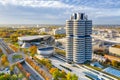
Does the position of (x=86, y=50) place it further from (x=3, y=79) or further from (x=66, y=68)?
(x=3, y=79)

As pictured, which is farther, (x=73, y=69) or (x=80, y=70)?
(x=73, y=69)

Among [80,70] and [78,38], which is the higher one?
[78,38]

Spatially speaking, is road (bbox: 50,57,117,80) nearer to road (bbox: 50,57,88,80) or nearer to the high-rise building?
road (bbox: 50,57,88,80)

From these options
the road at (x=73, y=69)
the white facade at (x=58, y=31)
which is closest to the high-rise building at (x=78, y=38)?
the road at (x=73, y=69)

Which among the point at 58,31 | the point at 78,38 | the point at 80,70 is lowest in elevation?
the point at 80,70

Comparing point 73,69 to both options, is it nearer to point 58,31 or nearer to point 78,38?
point 78,38

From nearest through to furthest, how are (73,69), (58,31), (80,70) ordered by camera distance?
(80,70)
(73,69)
(58,31)

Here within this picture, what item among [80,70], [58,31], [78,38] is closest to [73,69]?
[80,70]

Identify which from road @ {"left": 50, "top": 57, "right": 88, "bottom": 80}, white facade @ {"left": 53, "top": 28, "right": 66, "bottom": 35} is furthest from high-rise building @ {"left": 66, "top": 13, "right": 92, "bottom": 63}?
white facade @ {"left": 53, "top": 28, "right": 66, "bottom": 35}

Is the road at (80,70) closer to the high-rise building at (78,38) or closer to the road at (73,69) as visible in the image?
the road at (73,69)
